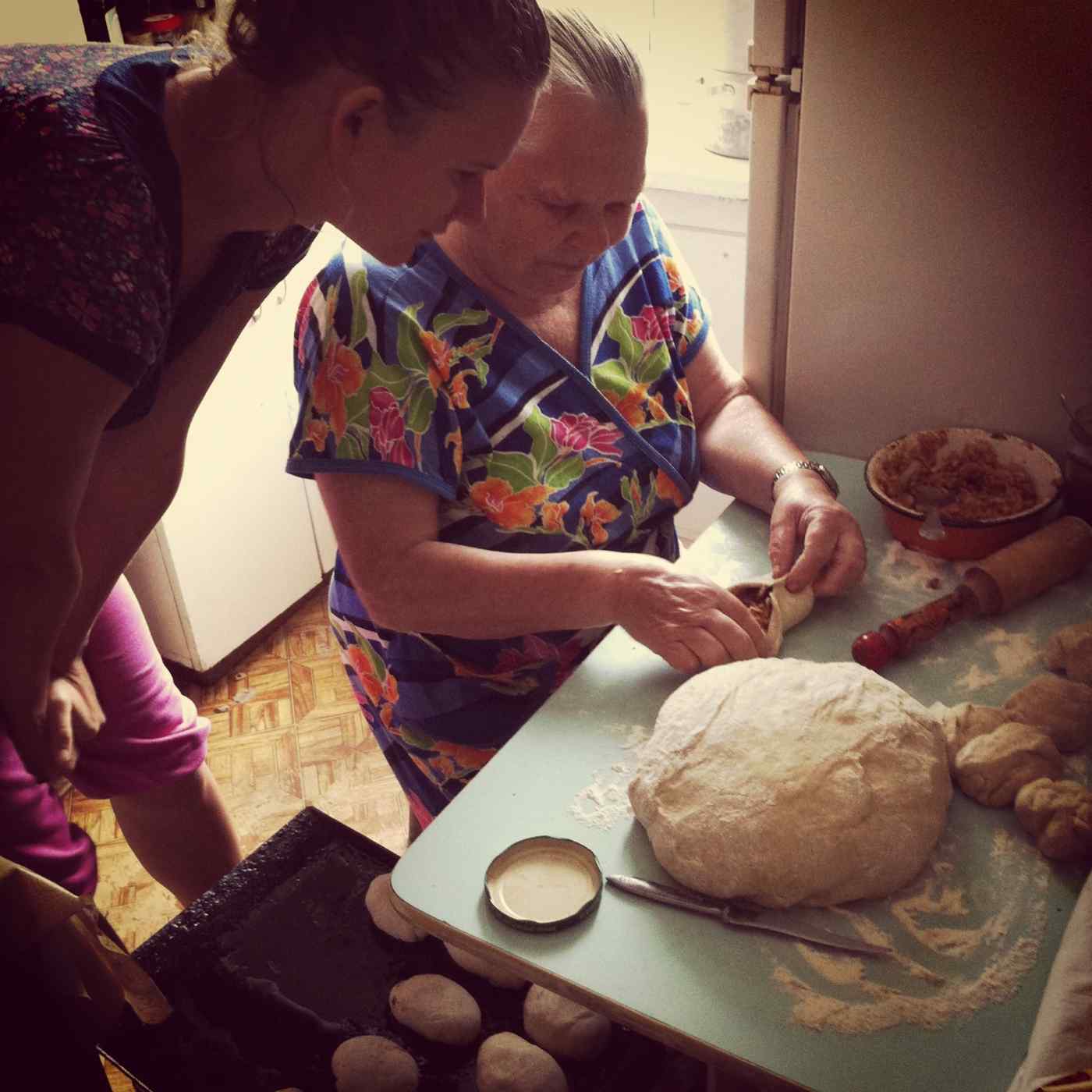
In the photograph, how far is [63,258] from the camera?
2.45 ft

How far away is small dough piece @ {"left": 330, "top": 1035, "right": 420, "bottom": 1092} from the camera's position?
43.6 inches

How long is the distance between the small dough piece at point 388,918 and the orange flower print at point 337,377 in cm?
58

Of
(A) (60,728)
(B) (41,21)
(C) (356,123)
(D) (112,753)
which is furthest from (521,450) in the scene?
(B) (41,21)

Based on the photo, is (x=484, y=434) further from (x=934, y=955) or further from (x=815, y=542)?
(x=934, y=955)

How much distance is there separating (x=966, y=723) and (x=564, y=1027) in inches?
21.3

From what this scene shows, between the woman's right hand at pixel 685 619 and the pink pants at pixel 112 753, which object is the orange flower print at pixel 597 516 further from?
the pink pants at pixel 112 753

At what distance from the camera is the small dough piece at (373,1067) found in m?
1.11

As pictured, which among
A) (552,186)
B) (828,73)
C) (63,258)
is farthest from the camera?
(828,73)

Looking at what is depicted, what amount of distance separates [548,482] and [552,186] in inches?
13.4

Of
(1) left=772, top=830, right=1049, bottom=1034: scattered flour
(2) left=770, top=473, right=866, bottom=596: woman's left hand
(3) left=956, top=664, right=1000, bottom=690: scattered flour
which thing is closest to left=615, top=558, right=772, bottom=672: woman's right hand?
(2) left=770, top=473, right=866, bottom=596: woman's left hand

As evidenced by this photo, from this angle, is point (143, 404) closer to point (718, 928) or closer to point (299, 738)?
point (718, 928)

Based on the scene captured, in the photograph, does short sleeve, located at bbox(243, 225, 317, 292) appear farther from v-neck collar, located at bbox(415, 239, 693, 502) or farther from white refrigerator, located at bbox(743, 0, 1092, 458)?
white refrigerator, located at bbox(743, 0, 1092, 458)

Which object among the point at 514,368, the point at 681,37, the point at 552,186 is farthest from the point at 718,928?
the point at 681,37

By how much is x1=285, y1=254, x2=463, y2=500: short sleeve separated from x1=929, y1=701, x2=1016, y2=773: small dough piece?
23.6 inches
